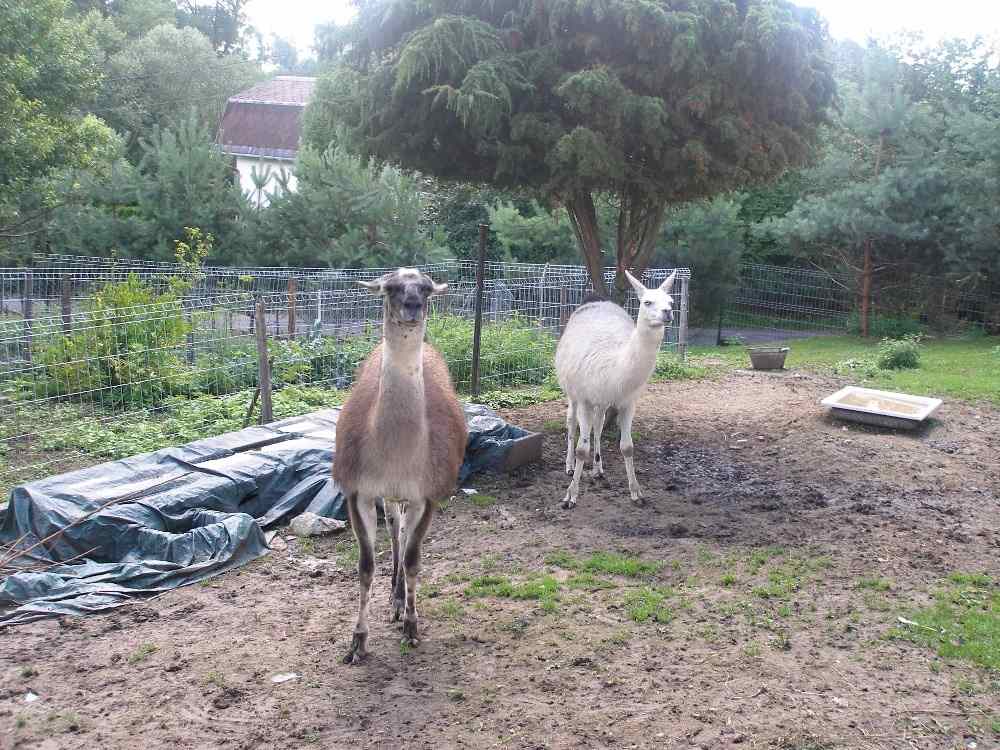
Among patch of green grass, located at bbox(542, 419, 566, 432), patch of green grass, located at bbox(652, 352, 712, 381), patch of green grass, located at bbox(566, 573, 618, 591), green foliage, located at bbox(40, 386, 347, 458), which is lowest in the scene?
patch of green grass, located at bbox(566, 573, 618, 591)

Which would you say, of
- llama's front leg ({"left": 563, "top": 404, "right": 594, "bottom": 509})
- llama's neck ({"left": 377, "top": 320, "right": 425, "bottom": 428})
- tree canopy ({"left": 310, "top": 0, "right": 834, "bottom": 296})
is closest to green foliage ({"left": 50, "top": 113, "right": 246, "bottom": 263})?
tree canopy ({"left": 310, "top": 0, "right": 834, "bottom": 296})

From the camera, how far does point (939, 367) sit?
12859 mm

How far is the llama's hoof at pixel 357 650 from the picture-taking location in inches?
158

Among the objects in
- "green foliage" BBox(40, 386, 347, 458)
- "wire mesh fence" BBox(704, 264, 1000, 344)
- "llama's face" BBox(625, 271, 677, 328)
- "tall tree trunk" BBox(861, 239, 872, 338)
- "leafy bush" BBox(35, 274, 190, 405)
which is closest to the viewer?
"llama's face" BBox(625, 271, 677, 328)

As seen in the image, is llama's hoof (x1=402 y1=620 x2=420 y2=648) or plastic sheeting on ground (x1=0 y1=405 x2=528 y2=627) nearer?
llama's hoof (x1=402 y1=620 x2=420 y2=648)

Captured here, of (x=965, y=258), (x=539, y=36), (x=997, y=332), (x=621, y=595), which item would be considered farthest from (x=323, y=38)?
(x=997, y=332)

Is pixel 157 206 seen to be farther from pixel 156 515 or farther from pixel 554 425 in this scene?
pixel 156 515

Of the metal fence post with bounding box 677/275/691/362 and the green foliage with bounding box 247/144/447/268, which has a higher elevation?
the green foliage with bounding box 247/144/447/268

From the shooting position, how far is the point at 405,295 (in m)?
3.63

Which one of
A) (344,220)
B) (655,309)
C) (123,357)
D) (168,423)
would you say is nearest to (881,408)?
(655,309)

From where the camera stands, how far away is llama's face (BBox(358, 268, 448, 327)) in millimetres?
3629

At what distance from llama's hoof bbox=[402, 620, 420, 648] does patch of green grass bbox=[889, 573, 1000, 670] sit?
2.34 m

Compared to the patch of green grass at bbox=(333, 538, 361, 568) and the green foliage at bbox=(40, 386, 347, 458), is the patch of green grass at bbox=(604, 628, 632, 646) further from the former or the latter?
the green foliage at bbox=(40, 386, 347, 458)

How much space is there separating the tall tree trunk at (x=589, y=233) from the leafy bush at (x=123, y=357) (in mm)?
4041
